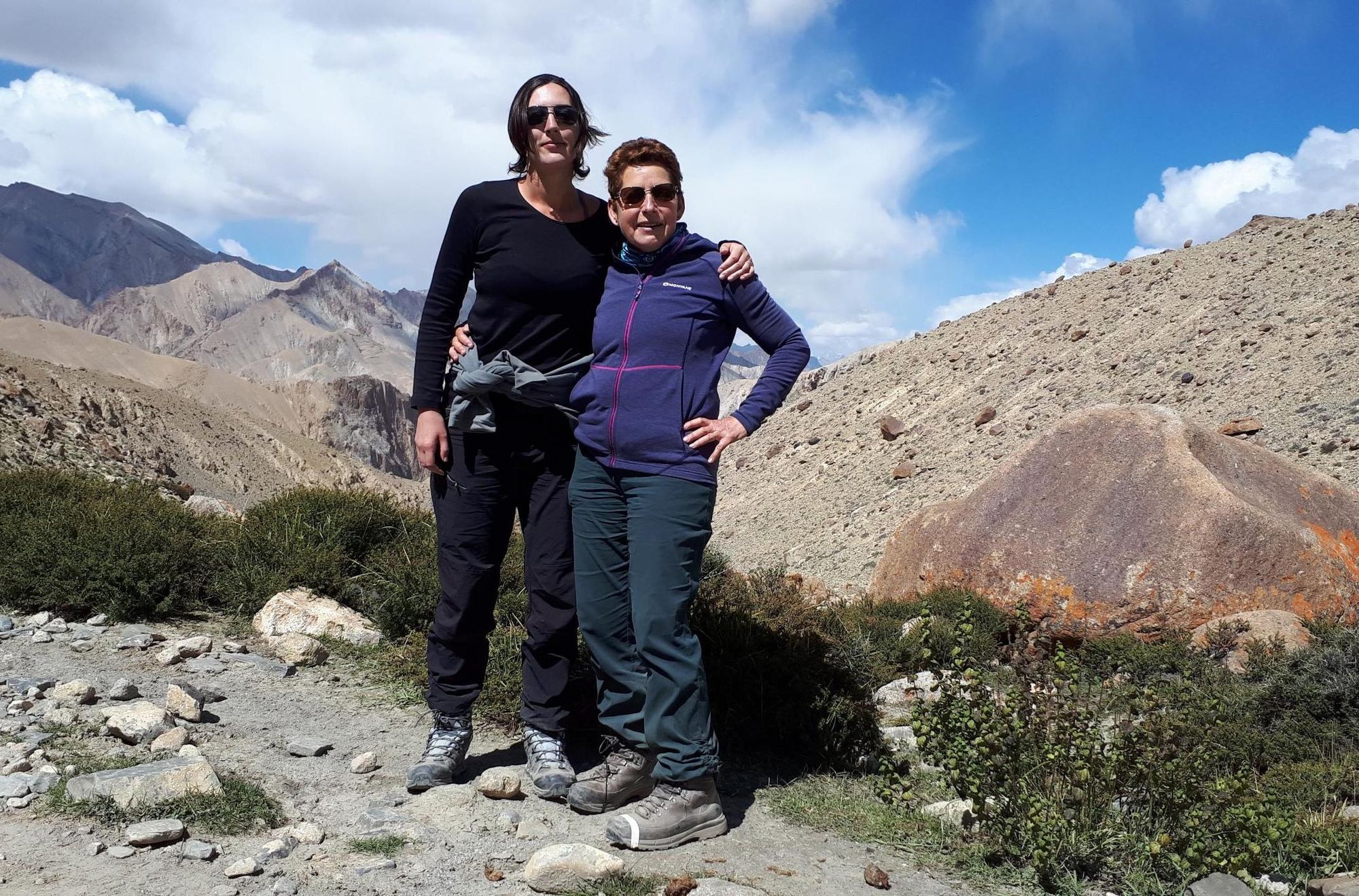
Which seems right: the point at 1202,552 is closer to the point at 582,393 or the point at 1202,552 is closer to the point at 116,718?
the point at 582,393

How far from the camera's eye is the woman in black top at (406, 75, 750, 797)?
10.6 feet

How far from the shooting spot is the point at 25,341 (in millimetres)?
55219

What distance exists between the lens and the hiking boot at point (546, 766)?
340 centimetres

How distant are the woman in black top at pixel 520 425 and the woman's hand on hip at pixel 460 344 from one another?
1.0 inches

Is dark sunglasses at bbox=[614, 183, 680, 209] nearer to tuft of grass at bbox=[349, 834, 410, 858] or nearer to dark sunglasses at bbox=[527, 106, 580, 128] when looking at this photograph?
dark sunglasses at bbox=[527, 106, 580, 128]

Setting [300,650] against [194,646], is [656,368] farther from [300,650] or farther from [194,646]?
[194,646]

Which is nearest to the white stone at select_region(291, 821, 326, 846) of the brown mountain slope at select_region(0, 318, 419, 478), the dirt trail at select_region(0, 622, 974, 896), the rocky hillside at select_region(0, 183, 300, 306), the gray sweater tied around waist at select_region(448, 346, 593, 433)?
the dirt trail at select_region(0, 622, 974, 896)

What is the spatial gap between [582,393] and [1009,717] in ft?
5.93

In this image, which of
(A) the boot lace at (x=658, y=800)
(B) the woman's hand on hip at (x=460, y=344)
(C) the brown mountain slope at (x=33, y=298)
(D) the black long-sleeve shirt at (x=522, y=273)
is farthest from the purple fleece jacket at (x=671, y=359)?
(C) the brown mountain slope at (x=33, y=298)

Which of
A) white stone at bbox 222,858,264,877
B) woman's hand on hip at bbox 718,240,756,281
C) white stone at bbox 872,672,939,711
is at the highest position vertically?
woman's hand on hip at bbox 718,240,756,281

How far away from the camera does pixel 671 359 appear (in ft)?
9.96

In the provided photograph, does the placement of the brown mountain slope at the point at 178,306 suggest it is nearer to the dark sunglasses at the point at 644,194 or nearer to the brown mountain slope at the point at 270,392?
the brown mountain slope at the point at 270,392

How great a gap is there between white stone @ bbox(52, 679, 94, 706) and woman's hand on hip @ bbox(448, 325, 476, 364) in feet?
7.07

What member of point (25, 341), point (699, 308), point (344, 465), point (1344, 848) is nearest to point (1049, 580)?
point (1344, 848)
